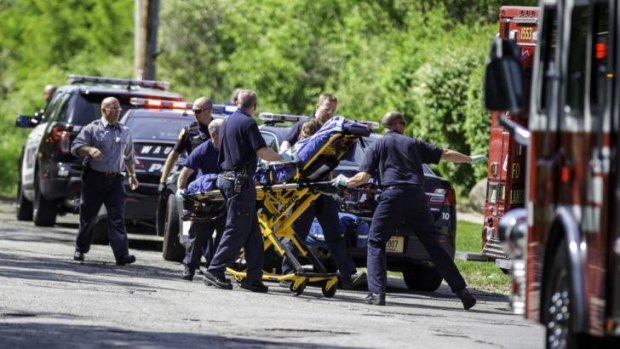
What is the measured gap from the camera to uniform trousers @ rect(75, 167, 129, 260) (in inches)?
726

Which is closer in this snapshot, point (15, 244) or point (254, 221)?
point (254, 221)

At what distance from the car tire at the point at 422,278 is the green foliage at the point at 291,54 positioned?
11.0 metres

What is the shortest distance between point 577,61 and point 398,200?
589 cm

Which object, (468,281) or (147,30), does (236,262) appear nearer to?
(468,281)

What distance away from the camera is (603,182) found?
8438mm

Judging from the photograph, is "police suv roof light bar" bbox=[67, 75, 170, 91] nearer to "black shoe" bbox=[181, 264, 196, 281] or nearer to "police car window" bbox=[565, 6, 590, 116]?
"black shoe" bbox=[181, 264, 196, 281]

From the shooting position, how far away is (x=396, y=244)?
16859 millimetres

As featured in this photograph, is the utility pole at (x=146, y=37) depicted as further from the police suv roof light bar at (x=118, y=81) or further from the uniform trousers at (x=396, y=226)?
the uniform trousers at (x=396, y=226)

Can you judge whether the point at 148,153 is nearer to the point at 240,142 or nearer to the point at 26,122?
the point at 26,122

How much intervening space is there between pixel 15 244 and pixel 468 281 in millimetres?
5260

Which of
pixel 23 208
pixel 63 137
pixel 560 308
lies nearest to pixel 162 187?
pixel 63 137

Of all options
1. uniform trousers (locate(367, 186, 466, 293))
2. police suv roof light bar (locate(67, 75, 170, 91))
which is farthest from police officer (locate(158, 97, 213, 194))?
police suv roof light bar (locate(67, 75, 170, 91))

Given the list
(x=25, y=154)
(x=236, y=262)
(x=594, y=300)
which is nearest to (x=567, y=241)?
(x=594, y=300)

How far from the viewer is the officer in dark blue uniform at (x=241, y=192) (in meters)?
15.6
